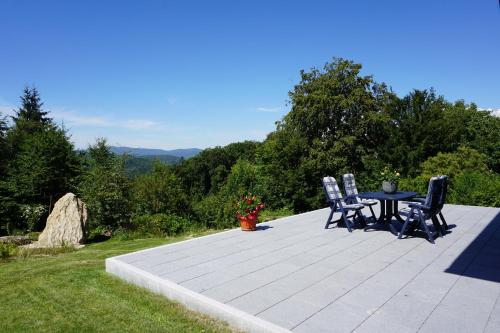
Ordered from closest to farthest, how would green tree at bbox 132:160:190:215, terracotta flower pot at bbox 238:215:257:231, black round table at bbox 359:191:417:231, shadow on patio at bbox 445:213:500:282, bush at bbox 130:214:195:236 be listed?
shadow on patio at bbox 445:213:500:282 → black round table at bbox 359:191:417:231 → terracotta flower pot at bbox 238:215:257:231 → bush at bbox 130:214:195:236 → green tree at bbox 132:160:190:215

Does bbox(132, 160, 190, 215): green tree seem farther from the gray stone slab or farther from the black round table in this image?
the gray stone slab

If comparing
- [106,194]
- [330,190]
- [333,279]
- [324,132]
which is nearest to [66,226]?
[106,194]

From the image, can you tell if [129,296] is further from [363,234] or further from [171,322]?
[363,234]

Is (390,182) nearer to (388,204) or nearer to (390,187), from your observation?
(390,187)

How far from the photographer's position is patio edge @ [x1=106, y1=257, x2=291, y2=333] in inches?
100

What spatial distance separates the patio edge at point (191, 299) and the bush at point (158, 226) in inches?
233

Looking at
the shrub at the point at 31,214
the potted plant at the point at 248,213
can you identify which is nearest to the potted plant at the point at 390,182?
the potted plant at the point at 248,213

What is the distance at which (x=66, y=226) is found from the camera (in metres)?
8.45

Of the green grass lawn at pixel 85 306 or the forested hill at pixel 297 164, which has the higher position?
the forested hill at pixel 297 164

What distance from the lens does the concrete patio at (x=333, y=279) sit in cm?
259

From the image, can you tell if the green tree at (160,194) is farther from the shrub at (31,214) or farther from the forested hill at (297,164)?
the shrub at (31,214)

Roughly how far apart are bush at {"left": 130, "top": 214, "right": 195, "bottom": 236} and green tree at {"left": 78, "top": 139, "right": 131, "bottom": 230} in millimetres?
550

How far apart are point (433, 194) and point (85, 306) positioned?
4.71 metres

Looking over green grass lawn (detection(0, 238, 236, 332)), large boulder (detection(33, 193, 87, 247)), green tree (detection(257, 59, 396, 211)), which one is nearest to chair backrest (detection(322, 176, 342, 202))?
green grass lawn (detection(0, 238, 236, 332))
